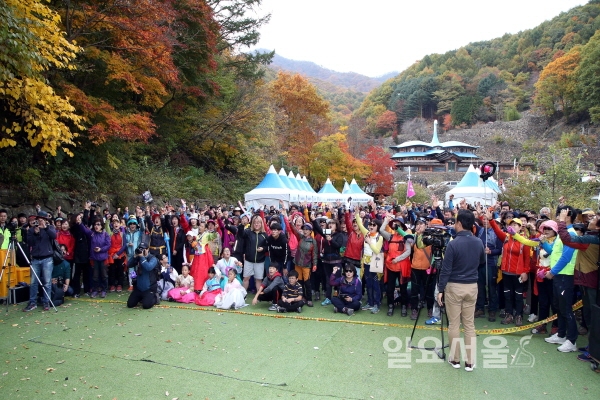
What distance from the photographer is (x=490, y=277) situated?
21.7ft

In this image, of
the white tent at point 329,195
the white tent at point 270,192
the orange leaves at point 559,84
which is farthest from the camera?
the orange leaves at point 559,84

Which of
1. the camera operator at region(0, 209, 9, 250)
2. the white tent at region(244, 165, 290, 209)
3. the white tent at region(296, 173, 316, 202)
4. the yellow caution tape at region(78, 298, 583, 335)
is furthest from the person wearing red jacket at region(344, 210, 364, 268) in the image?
the white tent at region(296, 173, 316, 202)

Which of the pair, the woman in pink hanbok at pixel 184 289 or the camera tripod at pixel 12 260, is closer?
the camera tripod at pixel 12 260

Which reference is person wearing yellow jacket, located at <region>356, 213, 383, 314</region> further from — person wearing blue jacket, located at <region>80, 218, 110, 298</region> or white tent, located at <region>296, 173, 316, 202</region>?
white tent, located at <region>296, 173, 316, 202</region>

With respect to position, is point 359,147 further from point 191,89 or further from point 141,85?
point 141,85

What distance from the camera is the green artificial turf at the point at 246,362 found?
13.2ft

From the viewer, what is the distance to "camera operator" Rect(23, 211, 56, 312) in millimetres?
6996

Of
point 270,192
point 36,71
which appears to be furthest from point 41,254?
point 270,192

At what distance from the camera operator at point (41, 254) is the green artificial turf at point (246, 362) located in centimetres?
60

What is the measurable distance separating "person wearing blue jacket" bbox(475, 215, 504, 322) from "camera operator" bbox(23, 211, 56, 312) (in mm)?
7298

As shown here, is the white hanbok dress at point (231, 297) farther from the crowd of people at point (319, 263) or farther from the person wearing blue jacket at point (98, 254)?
the person wearing blue jacket at point (98, 254)

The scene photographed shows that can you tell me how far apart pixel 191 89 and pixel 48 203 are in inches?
318

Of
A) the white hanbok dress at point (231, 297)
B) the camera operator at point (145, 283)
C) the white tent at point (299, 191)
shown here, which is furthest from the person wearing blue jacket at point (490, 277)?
the white tent at point (299, 191)

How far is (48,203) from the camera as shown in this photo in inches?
436
